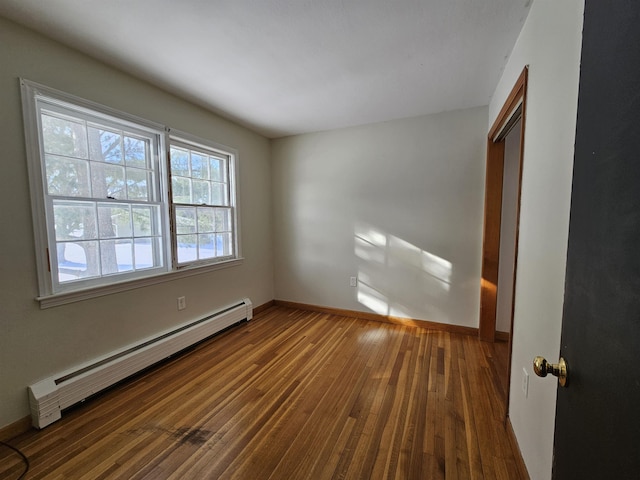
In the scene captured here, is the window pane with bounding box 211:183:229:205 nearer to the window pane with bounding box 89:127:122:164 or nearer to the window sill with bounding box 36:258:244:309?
the window sill with bounding box 36:258:244:309

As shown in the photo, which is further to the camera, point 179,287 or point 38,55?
point 179,287

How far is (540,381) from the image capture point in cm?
117

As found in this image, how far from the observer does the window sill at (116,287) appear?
5.62 ft

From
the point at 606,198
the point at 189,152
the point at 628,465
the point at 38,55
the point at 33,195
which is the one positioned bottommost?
the point at 628,465

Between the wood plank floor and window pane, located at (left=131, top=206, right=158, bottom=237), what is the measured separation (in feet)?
3.94

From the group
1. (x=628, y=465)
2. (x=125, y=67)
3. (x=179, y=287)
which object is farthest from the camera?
(x=179, y=287)

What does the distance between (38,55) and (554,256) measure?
304 centimetres

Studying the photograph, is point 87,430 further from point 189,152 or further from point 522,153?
point 522,153

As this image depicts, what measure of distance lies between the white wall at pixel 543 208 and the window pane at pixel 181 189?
2.77 m

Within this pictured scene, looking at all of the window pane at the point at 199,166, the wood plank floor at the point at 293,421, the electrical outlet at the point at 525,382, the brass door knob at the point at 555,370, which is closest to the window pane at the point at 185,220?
the window pane at the point at 199,166

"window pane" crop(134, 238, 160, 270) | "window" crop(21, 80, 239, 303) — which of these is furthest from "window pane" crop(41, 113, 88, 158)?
"window pane" crop(134, 238, 160, 270)

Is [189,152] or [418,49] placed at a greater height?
[418,49]

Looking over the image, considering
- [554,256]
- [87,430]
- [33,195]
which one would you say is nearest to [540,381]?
[554,256]

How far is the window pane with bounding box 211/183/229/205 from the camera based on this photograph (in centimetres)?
302
